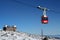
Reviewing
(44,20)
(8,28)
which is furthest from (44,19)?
(8,28)

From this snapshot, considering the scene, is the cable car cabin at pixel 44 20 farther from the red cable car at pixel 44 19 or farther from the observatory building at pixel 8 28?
the observatory building at pixel 8 28

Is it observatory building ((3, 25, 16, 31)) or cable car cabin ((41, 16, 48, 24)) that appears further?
observatory building ((3, 25, 16, 31))

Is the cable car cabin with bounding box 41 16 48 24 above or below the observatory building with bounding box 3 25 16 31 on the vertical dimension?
below

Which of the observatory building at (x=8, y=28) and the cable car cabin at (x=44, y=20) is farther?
the observatory building at (x=8, y=28)

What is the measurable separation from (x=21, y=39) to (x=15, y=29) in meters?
28.9

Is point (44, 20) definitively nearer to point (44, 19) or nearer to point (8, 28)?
point (44, 19)

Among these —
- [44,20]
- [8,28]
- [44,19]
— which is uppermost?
[8,28]

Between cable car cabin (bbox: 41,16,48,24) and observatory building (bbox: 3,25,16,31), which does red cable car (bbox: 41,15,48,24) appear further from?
observatory building (bbox: 3,25,16,31)

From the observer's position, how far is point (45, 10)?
39500mm

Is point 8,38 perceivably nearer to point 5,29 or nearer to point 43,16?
point 5,29

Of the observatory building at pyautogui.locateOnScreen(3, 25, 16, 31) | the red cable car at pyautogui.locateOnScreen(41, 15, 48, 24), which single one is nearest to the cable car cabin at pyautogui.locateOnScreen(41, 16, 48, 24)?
the red cable car at pyautogui.locateOnScreen(41, 15, 48, 24)

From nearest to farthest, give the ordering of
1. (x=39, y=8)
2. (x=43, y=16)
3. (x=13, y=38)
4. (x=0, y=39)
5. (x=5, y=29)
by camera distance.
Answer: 1. (x=39, y=8)
2. (x=43, y=16)
3. (x=0, y=39)
4. (x=13, y=38)
5. (x=5, y=29)

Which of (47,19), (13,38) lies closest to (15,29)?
(13,38)

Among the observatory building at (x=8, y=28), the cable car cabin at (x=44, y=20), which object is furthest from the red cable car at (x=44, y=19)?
the observatory building at (x=8, y=28)
